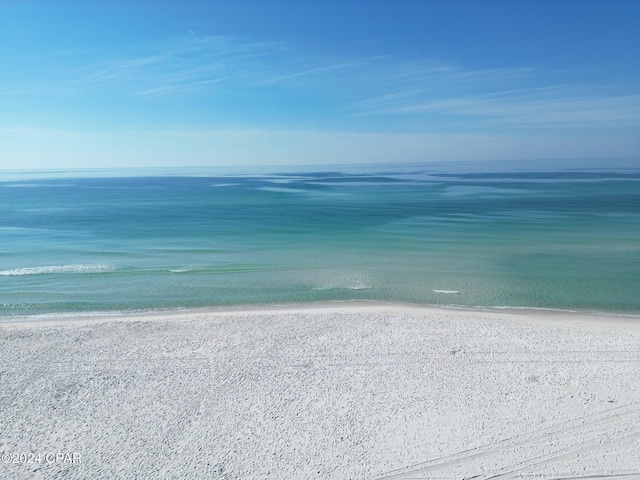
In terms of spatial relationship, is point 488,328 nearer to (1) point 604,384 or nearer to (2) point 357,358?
(1) point 604,384

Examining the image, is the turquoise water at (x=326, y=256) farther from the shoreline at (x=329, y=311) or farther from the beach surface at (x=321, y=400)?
the beach surface at (x=321, y=400)

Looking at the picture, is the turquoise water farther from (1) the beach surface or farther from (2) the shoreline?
(1) the beach surface

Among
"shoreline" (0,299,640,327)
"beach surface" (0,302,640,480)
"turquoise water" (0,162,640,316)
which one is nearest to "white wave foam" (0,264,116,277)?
"turquoise water" (0,162,640,316)

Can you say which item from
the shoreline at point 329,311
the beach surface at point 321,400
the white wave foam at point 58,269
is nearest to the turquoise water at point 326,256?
the white wave foam at point 58,269

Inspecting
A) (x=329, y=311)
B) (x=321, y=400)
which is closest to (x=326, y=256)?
(x=329, y=311)

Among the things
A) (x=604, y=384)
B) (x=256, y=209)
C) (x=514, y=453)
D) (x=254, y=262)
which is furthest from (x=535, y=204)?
(x=514, y=453)

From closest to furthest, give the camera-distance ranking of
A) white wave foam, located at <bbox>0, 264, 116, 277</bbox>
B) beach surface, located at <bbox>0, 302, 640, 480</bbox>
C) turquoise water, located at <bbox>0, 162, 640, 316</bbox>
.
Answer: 1. beach surface, located at <bbox>0, 302, 640, 480</bbox>
2. turquoise water, located at <bbox>0, 162, 640, 316</bbox>
3. white wave foam, located at <bbox>0, 264, 116, 277</bbox>

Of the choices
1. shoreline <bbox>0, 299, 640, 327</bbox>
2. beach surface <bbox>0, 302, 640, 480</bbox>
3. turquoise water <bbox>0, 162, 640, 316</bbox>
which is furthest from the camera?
turquoise water <bbox>0, 162, 640, 316</bbox>
